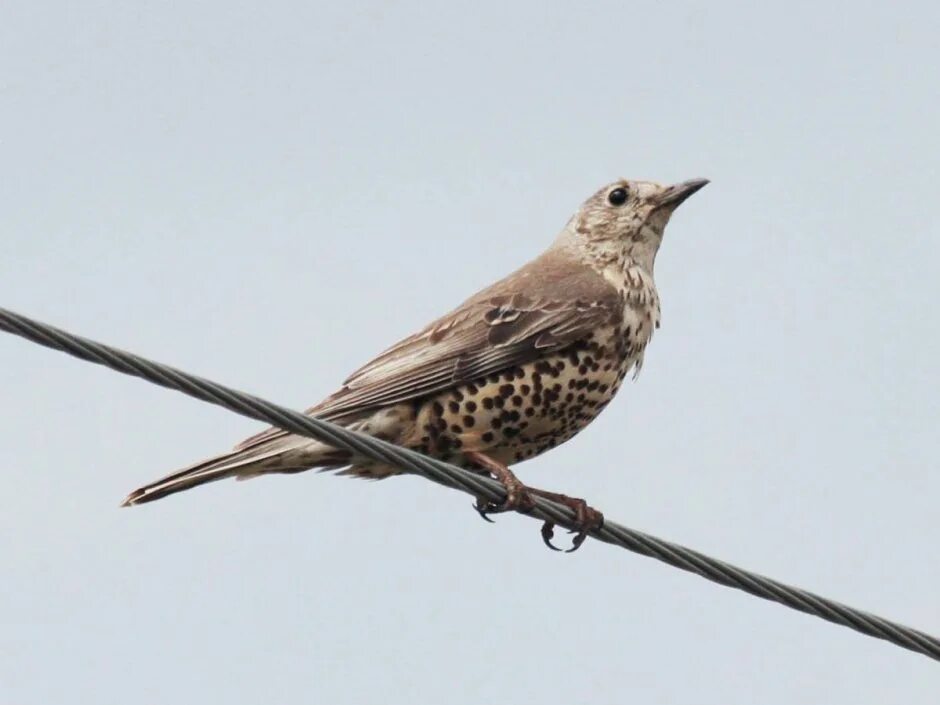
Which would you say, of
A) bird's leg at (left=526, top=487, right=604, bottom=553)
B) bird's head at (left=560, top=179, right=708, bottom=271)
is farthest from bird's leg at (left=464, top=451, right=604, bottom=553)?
bird's head at (left=560, top=179, right=708, bottom=271)

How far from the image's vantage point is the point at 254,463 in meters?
11.3

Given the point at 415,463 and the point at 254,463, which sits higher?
the point at 254,463

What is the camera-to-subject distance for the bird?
37.4 ft

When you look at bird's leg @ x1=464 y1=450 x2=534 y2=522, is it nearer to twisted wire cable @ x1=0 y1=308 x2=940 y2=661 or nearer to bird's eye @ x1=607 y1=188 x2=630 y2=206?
twisted wire cable @ x1=0 y1=308 x2=940 y2=661

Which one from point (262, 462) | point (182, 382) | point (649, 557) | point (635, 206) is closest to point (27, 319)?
point (182, 382)

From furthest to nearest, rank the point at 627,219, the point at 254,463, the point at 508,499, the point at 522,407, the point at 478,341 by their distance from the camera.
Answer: the point at 627,219 < the point at 478,341 < the point at 522,407 < the point at 254,463 < the point at 508,499

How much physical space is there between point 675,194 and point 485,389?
2445 mm

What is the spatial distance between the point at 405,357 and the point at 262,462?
1122 millimetres

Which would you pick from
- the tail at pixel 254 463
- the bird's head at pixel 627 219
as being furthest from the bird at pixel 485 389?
the bird's head at pixel 627 219

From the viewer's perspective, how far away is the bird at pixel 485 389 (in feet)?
37.4

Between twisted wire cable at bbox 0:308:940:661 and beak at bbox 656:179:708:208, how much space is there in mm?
3946

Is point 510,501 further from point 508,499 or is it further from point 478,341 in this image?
point 478,341

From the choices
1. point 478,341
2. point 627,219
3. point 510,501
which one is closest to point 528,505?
point 510,501

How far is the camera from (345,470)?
1166cm
